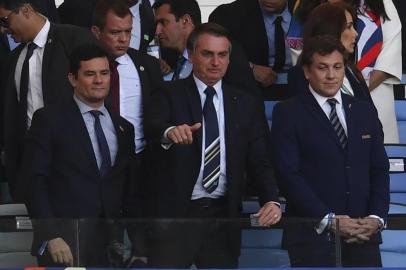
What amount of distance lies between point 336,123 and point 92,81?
4.64 feet

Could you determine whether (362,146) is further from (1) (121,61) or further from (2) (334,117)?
(1) (121,61)

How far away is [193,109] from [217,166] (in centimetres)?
36

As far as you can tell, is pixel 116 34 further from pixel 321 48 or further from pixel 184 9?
pixel 321 48

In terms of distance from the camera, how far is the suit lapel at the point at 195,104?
25.2 ft

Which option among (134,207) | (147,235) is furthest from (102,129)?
(147,235)

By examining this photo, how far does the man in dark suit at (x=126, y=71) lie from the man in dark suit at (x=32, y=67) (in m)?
0.15

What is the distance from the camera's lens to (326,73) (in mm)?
7730

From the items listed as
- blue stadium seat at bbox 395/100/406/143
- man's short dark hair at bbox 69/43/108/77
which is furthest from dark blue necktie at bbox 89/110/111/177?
blue stadium seat at bbox 395/100/406/143

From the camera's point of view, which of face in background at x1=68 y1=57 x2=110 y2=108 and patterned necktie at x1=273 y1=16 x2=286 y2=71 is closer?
face in background at x1=68 y1=57 x2=110 y2=108

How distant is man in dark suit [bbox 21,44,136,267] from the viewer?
7488 mm

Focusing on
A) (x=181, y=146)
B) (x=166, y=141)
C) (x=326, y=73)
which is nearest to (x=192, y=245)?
(x=166, y=141)

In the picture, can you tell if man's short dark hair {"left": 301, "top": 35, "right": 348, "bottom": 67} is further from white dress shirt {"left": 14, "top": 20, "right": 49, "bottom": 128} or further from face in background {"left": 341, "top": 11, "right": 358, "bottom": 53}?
white dress shirt {"left": 14, "top": 20, "right": 49, "bottom": 128}

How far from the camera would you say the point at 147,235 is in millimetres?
6895

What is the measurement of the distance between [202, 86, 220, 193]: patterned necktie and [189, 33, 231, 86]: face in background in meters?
0.08
